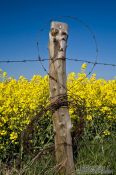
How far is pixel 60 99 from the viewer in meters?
4.64

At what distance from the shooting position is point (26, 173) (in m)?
4.65

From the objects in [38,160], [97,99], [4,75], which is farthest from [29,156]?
[4,75]

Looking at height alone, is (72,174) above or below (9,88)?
below

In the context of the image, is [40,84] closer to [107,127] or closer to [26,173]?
[107,127]

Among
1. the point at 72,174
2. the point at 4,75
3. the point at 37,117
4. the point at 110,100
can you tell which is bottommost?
the point at 72,174

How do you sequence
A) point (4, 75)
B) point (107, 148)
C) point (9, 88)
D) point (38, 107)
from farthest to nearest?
point (4, 75)
point (9, 88)
point (38, 107)
point (107, 148)

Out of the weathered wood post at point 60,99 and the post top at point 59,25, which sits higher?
the post top at point 59,25

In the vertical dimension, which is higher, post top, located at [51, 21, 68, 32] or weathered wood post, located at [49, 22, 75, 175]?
post top, located at [51, 21, 68, 32]

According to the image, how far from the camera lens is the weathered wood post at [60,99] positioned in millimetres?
4621

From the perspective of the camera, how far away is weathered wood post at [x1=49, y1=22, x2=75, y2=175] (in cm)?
462

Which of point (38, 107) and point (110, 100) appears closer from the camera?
point (38, 107)

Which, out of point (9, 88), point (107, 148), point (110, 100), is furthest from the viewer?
point (110, 100)

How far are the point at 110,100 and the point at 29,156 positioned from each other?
2.84m

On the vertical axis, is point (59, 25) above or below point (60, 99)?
above
